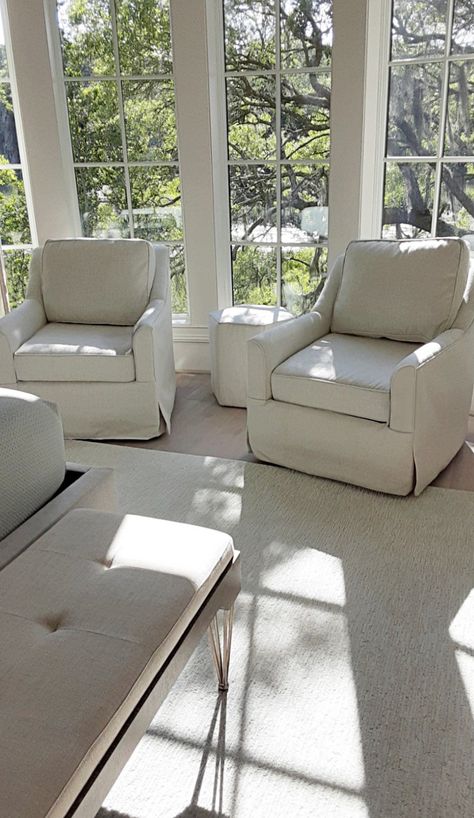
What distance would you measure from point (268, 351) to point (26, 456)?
56.2 inches

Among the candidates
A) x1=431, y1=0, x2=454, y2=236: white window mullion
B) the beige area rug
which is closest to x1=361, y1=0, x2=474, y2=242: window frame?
x1=431, y1=0, x2=454, y2=236: white window mullion

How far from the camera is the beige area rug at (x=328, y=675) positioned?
1556mm

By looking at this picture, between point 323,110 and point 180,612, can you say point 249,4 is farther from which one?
point 180,612

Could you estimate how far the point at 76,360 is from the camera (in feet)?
10.7

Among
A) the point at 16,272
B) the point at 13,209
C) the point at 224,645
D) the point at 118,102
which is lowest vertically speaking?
the point at 224,645

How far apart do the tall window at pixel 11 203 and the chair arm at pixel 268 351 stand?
6.98 feet

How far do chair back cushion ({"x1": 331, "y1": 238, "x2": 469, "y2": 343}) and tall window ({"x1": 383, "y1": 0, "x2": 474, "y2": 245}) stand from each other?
56cm

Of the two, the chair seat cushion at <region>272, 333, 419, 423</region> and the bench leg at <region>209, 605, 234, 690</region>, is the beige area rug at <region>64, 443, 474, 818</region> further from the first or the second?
the chair seat cushion at <region>272, 333, 419, 423</region>

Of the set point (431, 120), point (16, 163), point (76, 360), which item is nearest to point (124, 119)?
point (16, 163)

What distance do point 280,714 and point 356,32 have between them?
3.06 m

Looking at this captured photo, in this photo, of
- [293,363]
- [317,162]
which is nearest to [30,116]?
[317,162]

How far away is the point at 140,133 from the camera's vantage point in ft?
13.0

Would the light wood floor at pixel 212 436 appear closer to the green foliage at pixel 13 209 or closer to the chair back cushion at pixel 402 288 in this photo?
the chair back cushion at pixel 402 288

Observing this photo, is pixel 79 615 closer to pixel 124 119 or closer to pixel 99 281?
pixel 99 281
